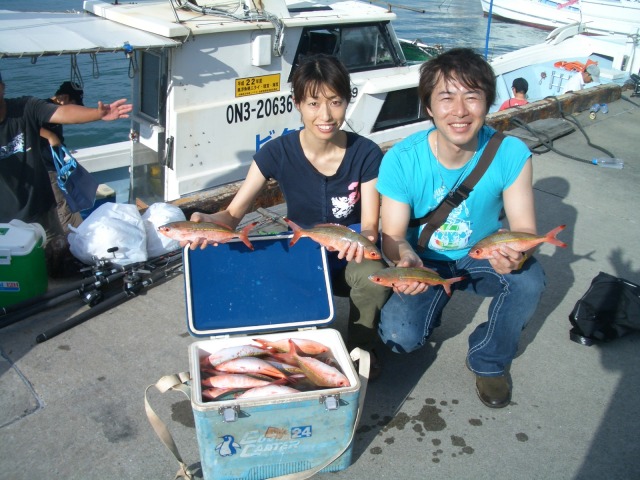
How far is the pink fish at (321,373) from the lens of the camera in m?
2.49

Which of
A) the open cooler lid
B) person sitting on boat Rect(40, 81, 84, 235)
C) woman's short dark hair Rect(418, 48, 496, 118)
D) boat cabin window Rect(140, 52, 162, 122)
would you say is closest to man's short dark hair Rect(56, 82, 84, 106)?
person sitting on boat Rect(40, 81, 84, 235)

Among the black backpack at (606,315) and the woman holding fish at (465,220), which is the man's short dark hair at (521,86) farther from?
the woman holding fish at (465,220)

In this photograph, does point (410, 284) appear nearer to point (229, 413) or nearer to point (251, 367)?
point (251, 367)

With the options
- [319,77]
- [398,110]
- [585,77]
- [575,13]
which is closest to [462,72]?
[319,77]

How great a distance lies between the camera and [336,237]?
2832 millimetres

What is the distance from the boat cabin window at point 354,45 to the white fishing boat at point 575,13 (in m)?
8.90

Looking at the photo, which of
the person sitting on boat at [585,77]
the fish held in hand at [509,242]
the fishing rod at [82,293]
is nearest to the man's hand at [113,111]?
the fishing rod at [82,293]

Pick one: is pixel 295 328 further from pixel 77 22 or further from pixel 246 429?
pixel 77 22

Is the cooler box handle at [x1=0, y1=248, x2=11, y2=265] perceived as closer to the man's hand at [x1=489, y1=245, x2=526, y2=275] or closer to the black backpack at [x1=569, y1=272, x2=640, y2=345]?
the man's hand at [x1=489, y1=245, x2=526, y2=275]

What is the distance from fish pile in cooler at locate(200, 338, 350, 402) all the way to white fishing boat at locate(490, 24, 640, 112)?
37.1ft

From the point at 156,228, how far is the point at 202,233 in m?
1.87

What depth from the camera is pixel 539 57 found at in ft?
44.9

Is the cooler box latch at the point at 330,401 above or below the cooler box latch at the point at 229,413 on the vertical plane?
above

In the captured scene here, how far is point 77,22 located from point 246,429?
17.2 feet
